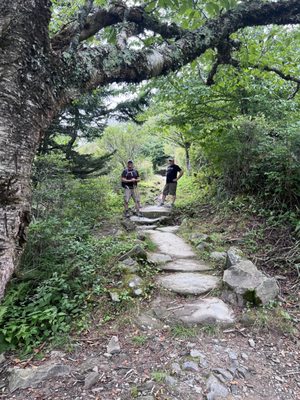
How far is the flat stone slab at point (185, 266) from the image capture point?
3.90m

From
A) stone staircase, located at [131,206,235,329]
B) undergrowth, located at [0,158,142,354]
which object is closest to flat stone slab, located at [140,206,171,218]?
stone staircase, located at [131,206,235,329]

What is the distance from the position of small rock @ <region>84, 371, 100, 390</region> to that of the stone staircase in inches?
29.5

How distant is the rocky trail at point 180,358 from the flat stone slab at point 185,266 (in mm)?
585

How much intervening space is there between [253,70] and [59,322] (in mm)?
3816

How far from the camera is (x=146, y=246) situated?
15.4 feet

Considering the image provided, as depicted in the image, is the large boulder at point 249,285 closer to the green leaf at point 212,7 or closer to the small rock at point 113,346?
the small rock at point 113,346

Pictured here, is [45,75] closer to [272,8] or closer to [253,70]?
[272,8]

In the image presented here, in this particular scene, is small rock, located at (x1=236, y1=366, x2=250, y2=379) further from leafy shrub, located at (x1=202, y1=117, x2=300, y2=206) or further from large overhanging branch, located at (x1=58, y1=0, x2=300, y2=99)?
leafy shrub, located at (x1=202, y1=117, x2=300, y2=206)

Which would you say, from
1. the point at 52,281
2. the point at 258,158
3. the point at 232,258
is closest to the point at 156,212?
the point at 258,158

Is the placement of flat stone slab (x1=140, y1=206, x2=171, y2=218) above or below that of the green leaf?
below

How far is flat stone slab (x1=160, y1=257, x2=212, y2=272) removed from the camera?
153 inches

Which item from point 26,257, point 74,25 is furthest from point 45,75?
point 26,257

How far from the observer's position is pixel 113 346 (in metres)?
2.39

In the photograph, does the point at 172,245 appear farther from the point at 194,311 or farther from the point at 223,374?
the point at 223,374
